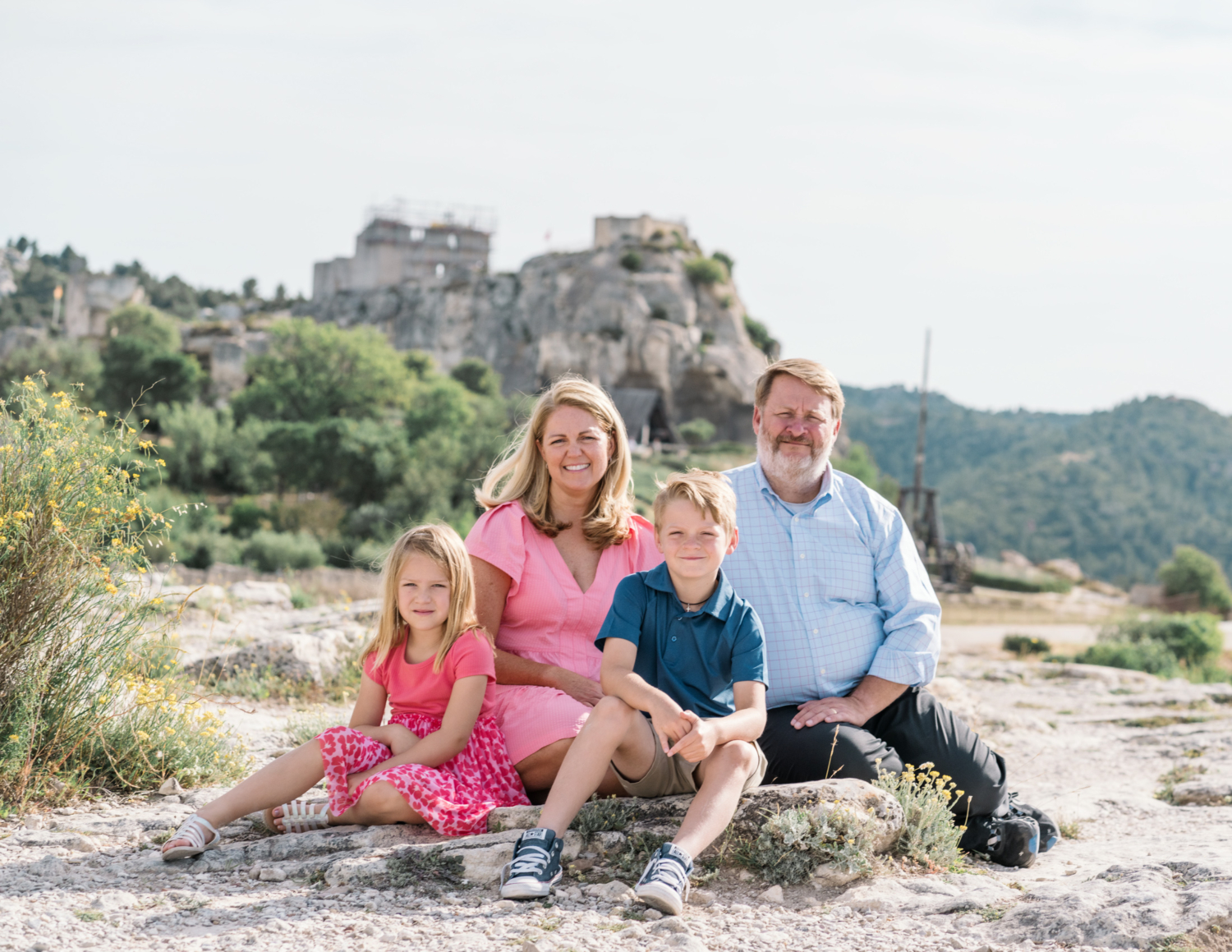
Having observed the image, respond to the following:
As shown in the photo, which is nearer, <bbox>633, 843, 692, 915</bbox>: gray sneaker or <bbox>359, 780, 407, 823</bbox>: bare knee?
<bbox>633, 843, 692, 915</bbox>: gray sneaker

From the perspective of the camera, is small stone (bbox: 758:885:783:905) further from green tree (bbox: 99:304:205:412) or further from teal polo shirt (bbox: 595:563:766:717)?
green tree (bbox: 99:304:205:412)

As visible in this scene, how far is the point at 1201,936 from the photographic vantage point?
9.49 ft

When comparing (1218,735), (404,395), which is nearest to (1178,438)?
(404,395)

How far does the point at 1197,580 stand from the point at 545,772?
37.6m

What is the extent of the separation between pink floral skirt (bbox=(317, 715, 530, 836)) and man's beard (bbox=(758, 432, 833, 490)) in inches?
61.8

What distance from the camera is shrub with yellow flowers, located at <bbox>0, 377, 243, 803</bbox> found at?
3.86m

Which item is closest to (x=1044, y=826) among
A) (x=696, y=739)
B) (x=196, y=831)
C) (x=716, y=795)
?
(x=716, y=795)

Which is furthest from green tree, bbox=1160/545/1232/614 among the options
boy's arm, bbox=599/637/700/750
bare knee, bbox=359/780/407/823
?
bare knee, bbox=359/780/407/823

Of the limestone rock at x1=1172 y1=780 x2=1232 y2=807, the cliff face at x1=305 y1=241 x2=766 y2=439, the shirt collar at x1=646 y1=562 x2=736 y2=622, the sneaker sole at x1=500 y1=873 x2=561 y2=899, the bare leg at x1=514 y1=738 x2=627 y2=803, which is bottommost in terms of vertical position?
the limestone rock at x1=1172 y1=780 x2=1232 y2=807

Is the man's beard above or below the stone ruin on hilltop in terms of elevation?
below

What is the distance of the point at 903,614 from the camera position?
13.6 ft

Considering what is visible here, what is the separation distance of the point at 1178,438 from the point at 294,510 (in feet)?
254

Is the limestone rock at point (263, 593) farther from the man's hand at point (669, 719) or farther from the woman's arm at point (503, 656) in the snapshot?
the man's hand at point (669, 719)

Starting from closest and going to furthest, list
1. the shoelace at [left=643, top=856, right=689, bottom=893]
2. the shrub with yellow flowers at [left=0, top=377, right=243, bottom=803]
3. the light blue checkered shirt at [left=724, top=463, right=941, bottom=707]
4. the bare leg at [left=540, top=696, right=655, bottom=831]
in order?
1. the shoelace at [left=643, top=856, right=689, bottom=893]
2. the bare leg at [left=540, top=696, right=655, bottom=831]
3. the shrub with yellow flowers at [left=0, top=377, right=243, bottom=803]
4. the light blue checkered shirt at [left=724, top=463, right=941, bottom=707]
